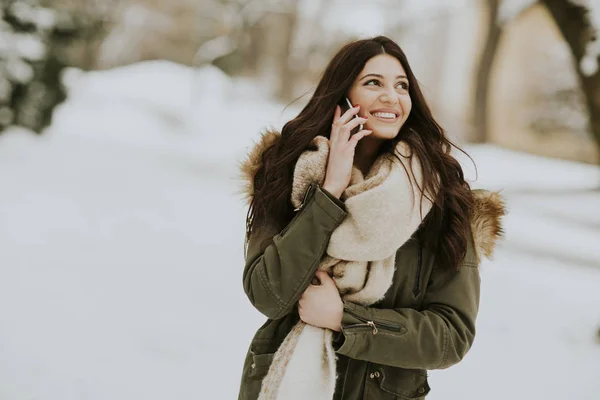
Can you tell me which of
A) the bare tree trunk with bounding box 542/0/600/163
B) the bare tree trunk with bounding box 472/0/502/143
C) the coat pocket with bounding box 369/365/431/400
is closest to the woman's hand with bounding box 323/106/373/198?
the coat pocket with bounding box 369/365/431/400

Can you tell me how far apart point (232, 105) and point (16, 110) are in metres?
5.37

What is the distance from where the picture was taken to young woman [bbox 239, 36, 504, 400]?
4.10 ft

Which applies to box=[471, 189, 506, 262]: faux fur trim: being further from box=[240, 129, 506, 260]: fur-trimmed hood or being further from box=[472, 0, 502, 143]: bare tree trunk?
box=[472, 0, 502, 143]: bare tree trunk

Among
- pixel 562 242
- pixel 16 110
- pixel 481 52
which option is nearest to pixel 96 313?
pixel 562 242

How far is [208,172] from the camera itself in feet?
27.0

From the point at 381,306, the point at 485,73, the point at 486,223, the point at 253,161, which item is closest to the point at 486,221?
the point at 486,223

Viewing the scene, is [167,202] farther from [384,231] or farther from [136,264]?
[384,231]

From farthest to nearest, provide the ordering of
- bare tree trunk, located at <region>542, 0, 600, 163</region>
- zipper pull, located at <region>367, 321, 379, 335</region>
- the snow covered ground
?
bare tree trunk, located at <region>542, 0, 600, 163</region> < the snow covered ground < zipper pull, located at <region>367, 321, 379, 335</region>

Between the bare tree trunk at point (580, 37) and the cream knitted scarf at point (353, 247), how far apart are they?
11.3 ft

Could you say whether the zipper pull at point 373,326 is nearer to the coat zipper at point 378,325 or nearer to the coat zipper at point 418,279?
the coat zipper at point 378,325

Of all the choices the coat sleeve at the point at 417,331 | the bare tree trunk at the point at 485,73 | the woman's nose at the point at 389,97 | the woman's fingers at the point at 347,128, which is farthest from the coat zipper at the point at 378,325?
the bare tree trunk at the point at 485,73

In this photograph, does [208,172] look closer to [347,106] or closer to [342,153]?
[347,106]

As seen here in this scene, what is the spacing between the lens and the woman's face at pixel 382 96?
4.46ft

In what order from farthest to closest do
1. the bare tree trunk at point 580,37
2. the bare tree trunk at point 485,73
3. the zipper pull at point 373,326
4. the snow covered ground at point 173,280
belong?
the bare tree trunk at point 485,73, the bare tree trunk at point 580,37, the snow covered ground at point 173,280, the zipper pull at point 373,326
